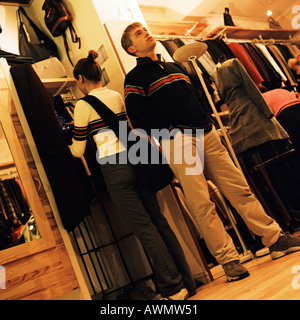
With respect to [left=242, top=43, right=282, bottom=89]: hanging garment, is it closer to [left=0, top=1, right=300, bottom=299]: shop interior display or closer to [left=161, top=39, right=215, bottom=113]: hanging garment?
[left=0, top=1, right=300, bottom=299]: shop interior display

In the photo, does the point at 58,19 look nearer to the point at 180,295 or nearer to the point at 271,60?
the point at 180,295

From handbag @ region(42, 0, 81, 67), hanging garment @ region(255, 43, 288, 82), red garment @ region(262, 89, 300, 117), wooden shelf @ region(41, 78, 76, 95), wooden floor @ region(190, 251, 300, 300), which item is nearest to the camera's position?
wooden floor @ region(190, 251, 300, 300)

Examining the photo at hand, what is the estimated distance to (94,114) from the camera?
88.3 inches

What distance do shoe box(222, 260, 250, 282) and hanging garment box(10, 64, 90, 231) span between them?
2.86ft

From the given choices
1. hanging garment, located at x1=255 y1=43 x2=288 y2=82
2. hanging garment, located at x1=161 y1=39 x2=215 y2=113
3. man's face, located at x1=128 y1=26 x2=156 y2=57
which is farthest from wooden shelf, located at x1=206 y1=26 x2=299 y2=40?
man's face, located at x1=128 y1=26 x2=156 y2=57

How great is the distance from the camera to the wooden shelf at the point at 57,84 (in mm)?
3024

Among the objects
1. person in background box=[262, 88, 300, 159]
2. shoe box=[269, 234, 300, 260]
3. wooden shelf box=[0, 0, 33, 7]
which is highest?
wooden shelf box=[0, 0, 33, 7]

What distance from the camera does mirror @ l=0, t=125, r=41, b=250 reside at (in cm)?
208

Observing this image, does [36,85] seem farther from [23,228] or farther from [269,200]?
[269,200]

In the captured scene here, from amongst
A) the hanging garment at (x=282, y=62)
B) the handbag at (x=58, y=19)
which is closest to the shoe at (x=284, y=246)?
the handbag at (x=58, y=19)

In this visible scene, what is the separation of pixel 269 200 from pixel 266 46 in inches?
107

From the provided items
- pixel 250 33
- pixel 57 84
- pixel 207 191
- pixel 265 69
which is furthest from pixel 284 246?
pixel 250 33
